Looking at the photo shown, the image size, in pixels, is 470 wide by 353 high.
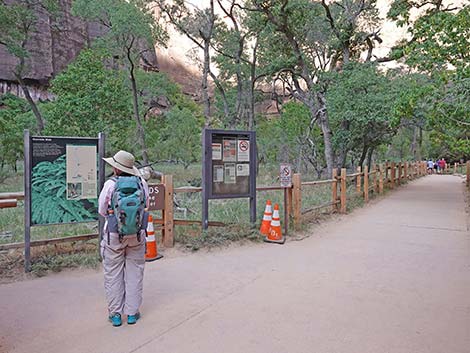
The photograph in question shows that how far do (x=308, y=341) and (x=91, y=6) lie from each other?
22188 millimetres

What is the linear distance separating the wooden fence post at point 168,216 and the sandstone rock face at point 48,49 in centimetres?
2974

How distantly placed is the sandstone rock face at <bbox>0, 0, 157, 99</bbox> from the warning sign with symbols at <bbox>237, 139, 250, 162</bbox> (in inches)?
1160

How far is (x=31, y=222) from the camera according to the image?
14.8 ft

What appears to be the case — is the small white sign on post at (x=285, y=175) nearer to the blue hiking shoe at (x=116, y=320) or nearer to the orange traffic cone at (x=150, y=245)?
the orange traffic cone at (x=150, y=245)

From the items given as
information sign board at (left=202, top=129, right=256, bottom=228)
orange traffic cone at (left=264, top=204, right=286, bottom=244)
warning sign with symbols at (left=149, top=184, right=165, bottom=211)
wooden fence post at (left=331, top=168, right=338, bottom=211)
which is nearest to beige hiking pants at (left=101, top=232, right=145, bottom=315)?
warning sign with symbols at (left=149, top=184, right=165, bottom=211)

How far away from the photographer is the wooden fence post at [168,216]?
5.76m

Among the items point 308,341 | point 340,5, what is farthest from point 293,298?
point 340,5

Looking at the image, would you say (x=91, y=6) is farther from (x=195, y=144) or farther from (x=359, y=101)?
(x=359, y=101)

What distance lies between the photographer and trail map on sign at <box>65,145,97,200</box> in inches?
187

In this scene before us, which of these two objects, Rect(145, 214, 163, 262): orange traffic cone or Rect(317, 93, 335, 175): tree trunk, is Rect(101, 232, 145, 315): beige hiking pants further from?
Rect(317, 93, 335, 175): tree trunk

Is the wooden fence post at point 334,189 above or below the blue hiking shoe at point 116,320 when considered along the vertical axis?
above

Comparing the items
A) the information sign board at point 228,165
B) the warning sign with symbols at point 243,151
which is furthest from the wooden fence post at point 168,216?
the warning sign with symbols at point 243,151

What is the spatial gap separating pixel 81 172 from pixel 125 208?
2.07 metres

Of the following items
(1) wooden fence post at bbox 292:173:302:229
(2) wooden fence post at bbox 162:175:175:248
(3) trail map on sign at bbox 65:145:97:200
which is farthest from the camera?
(1) wooden fence post at bbox 292:173:302:229
